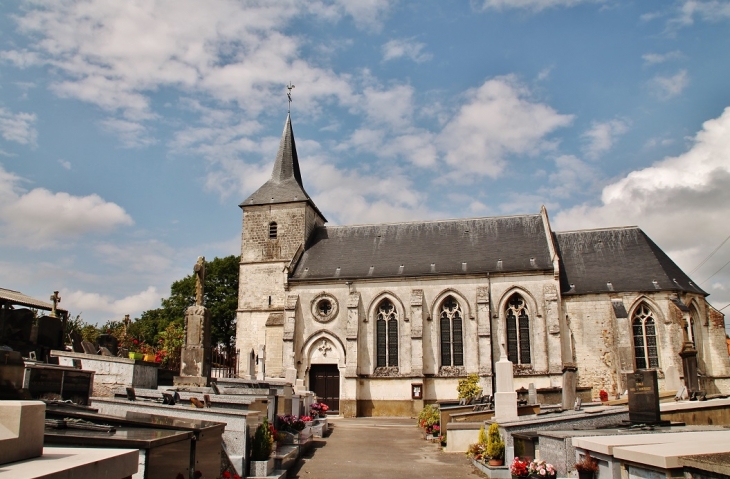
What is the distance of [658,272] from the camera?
27.8 meters

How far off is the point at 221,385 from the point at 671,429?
1069cm

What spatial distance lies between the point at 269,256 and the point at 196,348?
1760 centimetres

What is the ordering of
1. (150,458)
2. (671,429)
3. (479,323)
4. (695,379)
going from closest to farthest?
(150,458), (671,429), (695,379), (479,323)

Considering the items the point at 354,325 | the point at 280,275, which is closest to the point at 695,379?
the point at 354,325

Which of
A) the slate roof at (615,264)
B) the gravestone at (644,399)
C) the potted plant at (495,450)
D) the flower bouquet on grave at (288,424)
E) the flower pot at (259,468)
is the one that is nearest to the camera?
the gravestone at (644,399)

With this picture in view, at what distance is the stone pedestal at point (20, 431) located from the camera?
355 cm

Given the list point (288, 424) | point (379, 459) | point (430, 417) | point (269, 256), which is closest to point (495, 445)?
point (379, 459)

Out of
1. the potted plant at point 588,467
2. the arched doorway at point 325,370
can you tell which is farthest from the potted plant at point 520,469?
the arched doorway at point 325,370

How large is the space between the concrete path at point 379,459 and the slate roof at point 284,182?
16.5 meters

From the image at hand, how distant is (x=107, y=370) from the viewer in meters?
12.4

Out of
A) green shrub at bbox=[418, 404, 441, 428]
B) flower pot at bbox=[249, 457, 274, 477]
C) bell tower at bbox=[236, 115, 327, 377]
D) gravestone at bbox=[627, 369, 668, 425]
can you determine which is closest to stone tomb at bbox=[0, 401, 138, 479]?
flower pot at bbox=[249, 457, 274, 477]

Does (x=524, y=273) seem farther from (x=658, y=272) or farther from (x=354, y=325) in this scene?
(x=354, y=325)

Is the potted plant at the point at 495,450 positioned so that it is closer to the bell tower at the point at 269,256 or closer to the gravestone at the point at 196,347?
the gravestone at the point at 196,347

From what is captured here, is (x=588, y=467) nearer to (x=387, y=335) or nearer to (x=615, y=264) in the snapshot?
(x=387, y=335)
